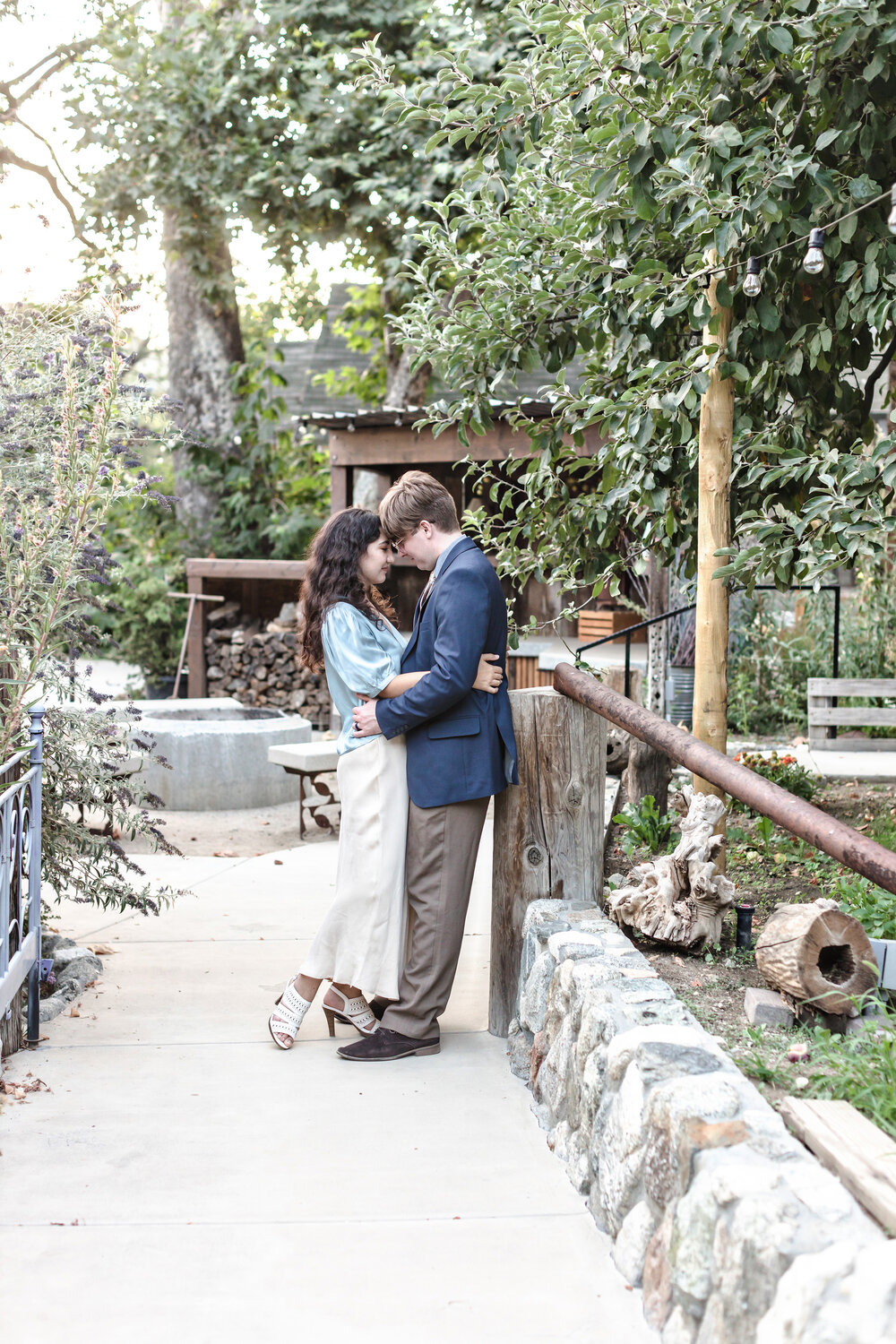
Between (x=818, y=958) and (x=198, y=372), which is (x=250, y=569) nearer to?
(x=198, y=372)

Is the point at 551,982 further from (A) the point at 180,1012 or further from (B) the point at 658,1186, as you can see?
(A) the point at 180,1012

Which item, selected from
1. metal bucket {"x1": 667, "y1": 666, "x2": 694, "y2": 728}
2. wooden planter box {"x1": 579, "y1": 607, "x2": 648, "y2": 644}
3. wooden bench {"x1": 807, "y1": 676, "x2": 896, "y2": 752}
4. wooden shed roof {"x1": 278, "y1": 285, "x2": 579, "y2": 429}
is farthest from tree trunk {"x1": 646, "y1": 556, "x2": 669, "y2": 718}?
wooden planter box {"x1": 579, "y1": 607, "x2": 648, "y2": 644}

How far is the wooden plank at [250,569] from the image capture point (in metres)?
12.4

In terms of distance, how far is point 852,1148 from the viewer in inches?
82.6

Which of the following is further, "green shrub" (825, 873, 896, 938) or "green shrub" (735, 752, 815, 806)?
"green shrub" (735, 752, 815, 806)

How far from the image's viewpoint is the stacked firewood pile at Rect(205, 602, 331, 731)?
42.1ft

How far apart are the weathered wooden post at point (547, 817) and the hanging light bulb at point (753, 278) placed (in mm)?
1303

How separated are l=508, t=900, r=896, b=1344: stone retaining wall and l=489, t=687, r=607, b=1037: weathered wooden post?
0.40 meters

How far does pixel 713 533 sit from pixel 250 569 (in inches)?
359

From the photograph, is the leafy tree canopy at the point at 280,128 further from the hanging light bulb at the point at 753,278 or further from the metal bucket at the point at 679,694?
the hanging light bulb at the point at 753,278

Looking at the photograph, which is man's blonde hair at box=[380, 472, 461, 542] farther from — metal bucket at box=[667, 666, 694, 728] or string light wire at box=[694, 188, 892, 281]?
metal bucket at box=[667, 666, 694, 728]

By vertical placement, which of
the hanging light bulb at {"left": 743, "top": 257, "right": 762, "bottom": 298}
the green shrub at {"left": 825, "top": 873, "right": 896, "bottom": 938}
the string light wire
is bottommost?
the green shrub at {"left": 825, "top": 873, "right": 896, "bottom": 938}

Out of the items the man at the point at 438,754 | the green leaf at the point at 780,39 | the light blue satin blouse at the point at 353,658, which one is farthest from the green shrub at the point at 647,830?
the green leaf at the point at 780,39

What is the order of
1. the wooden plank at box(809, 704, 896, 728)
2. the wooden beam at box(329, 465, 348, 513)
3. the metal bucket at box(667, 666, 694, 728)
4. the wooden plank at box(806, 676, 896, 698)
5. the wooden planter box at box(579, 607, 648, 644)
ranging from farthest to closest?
the wooden planter box at box(579, 607, 648, 644)
the wooden beam at box(329, 465, 348, 513)
the metal bucket at box(667, 666, 694, 728)
the wooden plank at box(806, 676, 896, 698)
the wooden plank at box(809, 704, 896, 728)
